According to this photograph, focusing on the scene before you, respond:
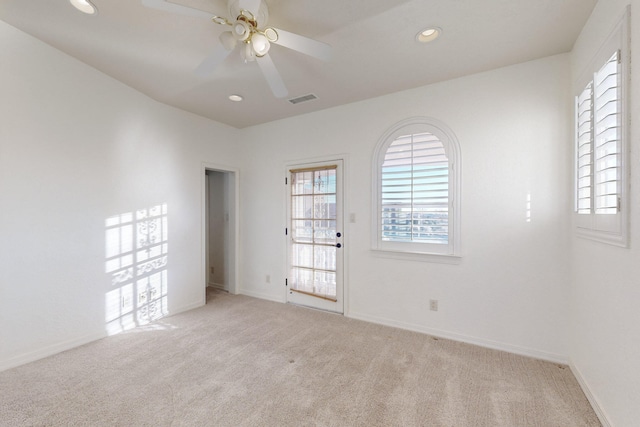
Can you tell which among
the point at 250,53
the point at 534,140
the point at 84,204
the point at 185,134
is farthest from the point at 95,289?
the point at 534,140

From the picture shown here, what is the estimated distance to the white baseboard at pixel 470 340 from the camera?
241 cm

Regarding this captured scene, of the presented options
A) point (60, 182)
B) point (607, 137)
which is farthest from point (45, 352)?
point (607, 137)

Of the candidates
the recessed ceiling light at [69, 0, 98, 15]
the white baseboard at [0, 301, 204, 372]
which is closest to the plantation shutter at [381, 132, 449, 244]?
the recessed ceiling light at [69, 0, 98, 15]

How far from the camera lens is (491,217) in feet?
8.68

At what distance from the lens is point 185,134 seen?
12.2ft

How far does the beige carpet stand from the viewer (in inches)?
69.2

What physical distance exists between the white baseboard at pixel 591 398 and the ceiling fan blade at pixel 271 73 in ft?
10.5

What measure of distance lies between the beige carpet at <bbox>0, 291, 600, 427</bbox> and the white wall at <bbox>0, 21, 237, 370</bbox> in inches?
15.9

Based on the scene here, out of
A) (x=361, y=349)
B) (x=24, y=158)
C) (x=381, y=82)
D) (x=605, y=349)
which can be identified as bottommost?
(x=361, y=349)

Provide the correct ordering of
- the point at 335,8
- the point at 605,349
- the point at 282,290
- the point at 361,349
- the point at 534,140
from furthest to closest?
the point at 282,290
the point at 361,349
the point at 534,140
the point at 335,8
the point at 605,349

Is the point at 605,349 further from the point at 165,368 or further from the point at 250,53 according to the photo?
the point at 165,368

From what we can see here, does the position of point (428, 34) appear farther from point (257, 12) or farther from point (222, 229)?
point (222, 229)

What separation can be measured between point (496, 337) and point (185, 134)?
4478 mm

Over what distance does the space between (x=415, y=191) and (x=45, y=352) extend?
393cm
